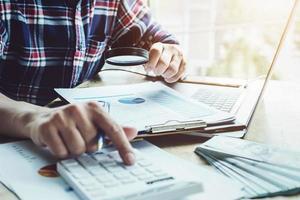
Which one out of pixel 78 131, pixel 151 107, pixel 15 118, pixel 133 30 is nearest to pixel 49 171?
pixel 78 131

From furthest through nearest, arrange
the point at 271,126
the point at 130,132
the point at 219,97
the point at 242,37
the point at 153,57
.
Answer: the point at 242,37 → the point at 153,57 → the point at 219,97 → the point at 271,126 → the point at 130,132

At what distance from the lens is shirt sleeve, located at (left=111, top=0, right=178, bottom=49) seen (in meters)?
1.29

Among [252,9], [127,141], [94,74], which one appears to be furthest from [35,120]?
[252,9]

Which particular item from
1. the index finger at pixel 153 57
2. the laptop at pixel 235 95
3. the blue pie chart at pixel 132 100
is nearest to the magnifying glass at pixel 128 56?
the index finger at pixel 153 57

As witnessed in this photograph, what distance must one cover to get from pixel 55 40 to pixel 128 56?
0.18 m

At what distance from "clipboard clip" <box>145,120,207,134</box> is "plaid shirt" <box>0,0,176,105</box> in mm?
446

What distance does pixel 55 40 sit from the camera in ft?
3.73

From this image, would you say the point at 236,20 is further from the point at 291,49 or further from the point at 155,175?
the point at 155,175

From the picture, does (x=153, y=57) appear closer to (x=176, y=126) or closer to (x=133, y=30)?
(x=133, y=30)

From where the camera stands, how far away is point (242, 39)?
302cm

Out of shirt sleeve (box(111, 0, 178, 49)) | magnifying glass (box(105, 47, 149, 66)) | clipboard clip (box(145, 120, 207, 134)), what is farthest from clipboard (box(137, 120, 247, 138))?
shirt sleeve (box(111, 0, 178, 49))

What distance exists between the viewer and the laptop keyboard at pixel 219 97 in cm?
87

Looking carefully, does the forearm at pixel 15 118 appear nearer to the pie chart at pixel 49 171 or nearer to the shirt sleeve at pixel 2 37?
the pie chart at pixel 49 171

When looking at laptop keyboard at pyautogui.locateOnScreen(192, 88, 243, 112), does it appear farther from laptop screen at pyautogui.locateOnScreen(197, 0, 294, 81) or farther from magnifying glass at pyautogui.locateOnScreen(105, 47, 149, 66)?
laptop screen at pyautogui.locateOnScreen(197, 0, 294, 81)
